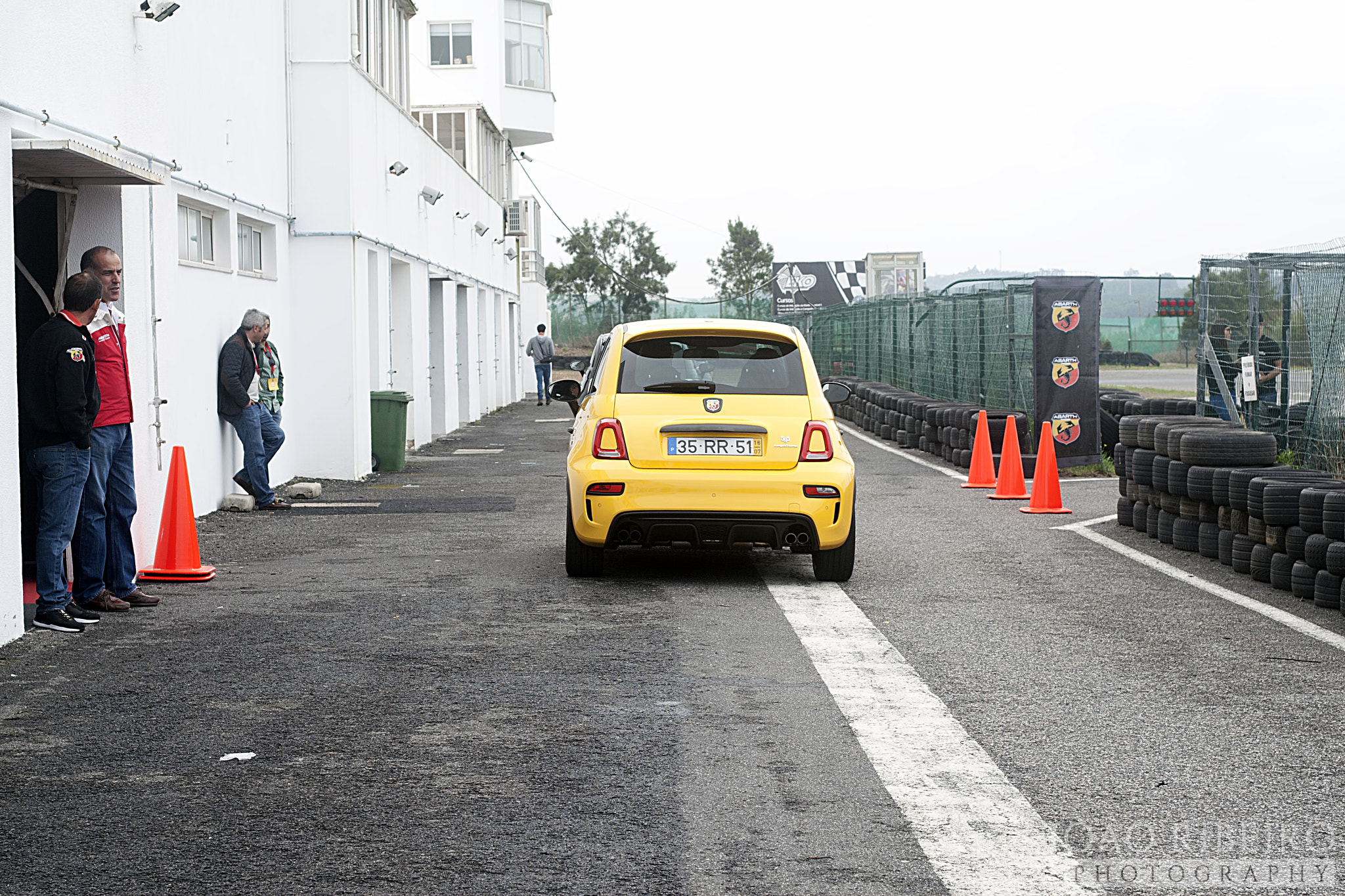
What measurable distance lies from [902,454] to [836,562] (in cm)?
1148

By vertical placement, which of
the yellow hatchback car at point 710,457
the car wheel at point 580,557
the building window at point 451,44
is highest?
the building window at point 451,44

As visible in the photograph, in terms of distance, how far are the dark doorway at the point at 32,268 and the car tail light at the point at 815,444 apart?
459 centimetres

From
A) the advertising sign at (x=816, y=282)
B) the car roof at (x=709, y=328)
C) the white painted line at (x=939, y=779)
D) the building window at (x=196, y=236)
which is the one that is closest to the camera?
the white painted line at (x=939, y=779)

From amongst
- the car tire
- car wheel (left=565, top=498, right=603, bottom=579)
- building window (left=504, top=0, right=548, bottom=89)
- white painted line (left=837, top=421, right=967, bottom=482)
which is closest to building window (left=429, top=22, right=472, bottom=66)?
building window (left=504, top=0, right=548, bottom=89)

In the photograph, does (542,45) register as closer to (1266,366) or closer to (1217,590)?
(1266,366)

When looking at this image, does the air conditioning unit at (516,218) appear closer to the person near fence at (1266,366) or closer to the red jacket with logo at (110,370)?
the person near fence at (1266,366)

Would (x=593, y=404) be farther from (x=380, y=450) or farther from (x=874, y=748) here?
(x=380, y=450)

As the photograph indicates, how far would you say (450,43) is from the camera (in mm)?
39594

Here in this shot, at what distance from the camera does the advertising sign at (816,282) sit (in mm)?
65500

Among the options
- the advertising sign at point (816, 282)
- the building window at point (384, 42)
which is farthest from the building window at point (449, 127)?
the advertising sign at point (816, 282)

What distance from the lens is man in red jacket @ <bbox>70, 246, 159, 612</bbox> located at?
7793 millimetres

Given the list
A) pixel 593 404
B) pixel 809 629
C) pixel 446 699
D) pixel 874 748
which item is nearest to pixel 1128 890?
pixel 874 748

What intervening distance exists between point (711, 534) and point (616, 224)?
72.3m

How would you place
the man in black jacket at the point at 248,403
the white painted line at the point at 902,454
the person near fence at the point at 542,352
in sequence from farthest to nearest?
the person near fence at the point at 542,352
the white painted line at the point at 902,454
the man in black jacket at the point at 248,403
